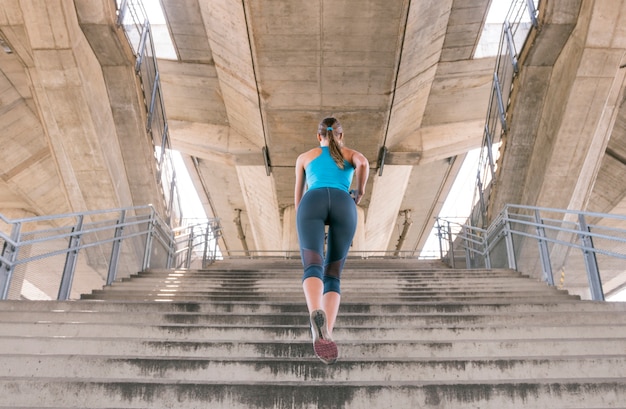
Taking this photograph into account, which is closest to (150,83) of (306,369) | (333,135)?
(333,135)

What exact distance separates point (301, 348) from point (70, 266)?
11.3ft

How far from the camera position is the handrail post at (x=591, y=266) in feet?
17.2

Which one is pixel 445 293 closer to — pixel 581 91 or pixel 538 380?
pixel 538 380

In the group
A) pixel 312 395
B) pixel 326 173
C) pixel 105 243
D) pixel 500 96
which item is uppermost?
pixel 500 96

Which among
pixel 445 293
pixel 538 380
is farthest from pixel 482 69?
pixel 538 380

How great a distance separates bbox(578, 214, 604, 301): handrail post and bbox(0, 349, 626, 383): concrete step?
8.21 ft

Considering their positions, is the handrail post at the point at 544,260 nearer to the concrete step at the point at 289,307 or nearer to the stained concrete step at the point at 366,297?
the stained concrete step at the point at 366,297

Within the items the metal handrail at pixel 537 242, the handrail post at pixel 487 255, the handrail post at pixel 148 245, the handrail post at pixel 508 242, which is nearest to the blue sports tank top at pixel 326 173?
the metal handrail at pixel 537 242

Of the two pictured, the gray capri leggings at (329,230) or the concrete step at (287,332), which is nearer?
the gray capri leggings at (329,230)

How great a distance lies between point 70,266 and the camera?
5.62 m

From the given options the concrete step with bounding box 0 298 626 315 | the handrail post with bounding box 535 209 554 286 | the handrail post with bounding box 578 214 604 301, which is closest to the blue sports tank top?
the concrete step with bounding box 0 298 626 315

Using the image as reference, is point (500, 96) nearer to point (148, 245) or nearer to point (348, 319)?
point (148, 245)

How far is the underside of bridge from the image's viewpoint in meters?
9.08

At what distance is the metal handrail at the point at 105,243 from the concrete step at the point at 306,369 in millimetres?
2008
